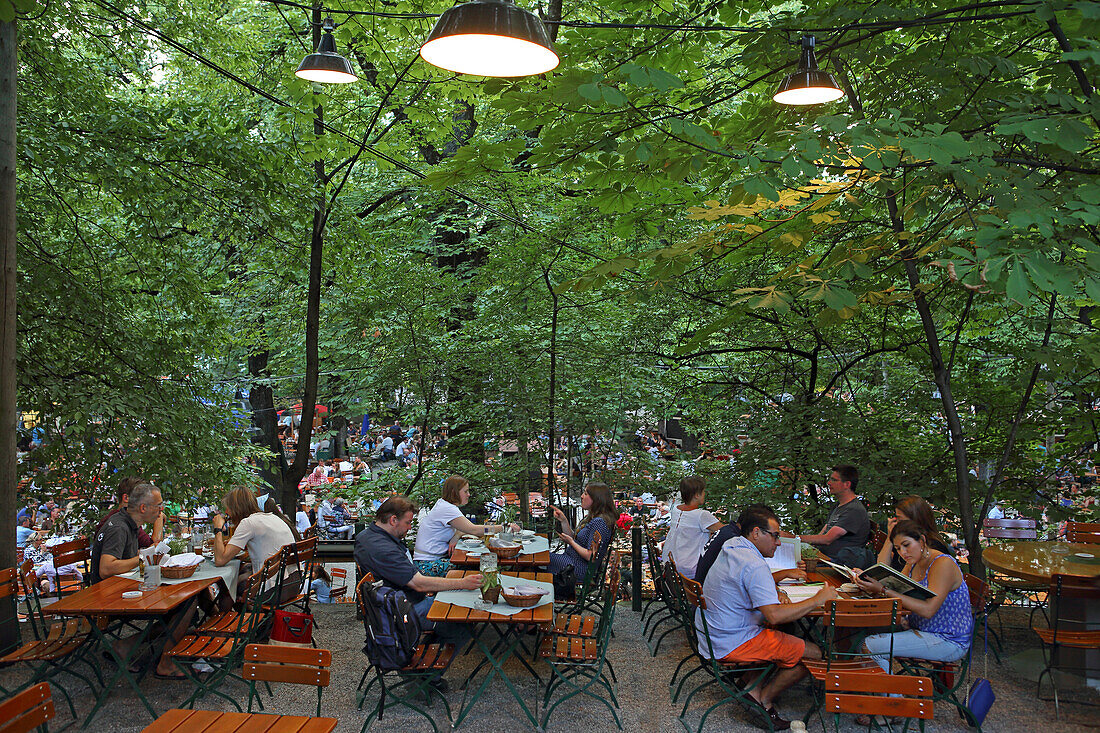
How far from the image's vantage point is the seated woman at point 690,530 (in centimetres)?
728

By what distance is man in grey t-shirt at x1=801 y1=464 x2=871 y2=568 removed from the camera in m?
7.28

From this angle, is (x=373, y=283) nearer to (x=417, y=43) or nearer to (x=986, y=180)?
(x=417, y=43)

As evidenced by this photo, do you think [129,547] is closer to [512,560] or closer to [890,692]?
[512,560]

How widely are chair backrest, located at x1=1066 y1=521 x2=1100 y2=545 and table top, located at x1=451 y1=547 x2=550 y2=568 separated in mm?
5396

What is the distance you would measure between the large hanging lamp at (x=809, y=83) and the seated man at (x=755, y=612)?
2797mm

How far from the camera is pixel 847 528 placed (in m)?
7.34

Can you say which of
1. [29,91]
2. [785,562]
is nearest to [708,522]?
[785,562]

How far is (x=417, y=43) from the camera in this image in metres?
9.13

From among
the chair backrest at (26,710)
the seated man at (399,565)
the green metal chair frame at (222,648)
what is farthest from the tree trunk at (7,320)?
the chair backrest at (26,710)

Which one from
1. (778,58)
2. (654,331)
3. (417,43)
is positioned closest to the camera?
(778,58)

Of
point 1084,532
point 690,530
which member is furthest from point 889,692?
point 1084,532

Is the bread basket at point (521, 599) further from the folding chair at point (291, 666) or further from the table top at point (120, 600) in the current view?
the table top at point (120, 600)

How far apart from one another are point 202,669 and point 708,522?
4.33m

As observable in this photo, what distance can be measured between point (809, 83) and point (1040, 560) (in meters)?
4.50
